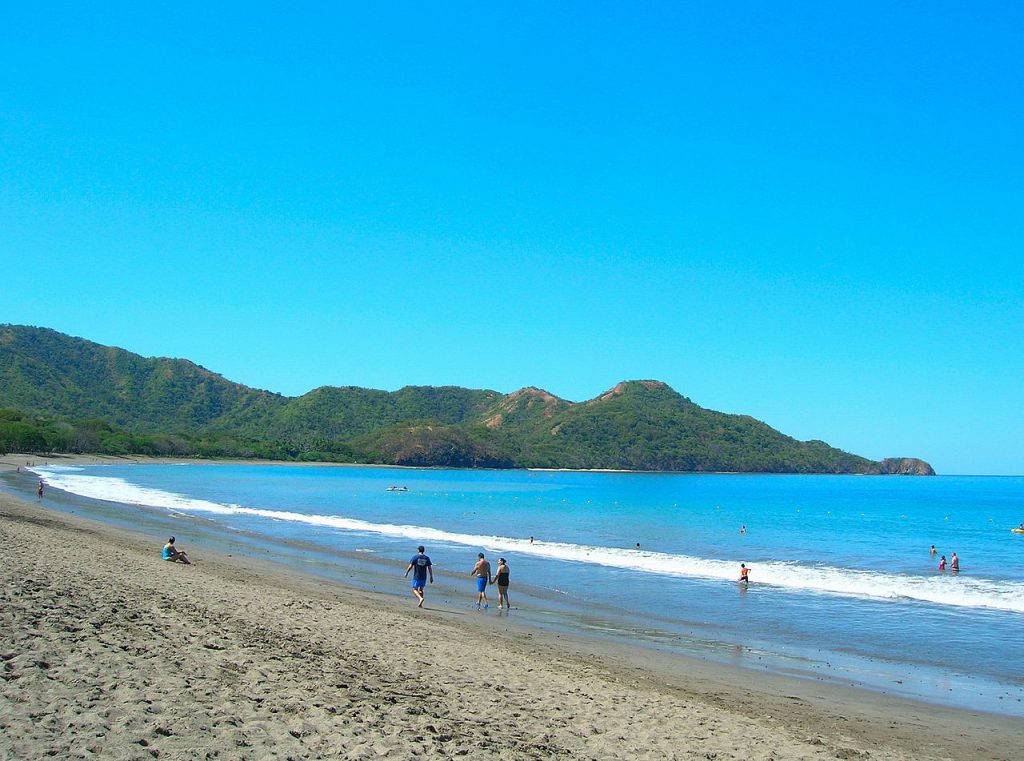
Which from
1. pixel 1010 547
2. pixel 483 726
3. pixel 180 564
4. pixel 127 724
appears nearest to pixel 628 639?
pixel 483 726

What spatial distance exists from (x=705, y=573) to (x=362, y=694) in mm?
21600

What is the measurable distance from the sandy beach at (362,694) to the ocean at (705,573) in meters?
2.36

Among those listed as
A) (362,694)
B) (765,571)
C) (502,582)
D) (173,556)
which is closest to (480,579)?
(502,582)

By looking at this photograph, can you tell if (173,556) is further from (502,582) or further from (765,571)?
(765,571)

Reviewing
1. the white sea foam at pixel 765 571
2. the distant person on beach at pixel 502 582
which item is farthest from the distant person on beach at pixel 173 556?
the white sea foam at pixel 765 571

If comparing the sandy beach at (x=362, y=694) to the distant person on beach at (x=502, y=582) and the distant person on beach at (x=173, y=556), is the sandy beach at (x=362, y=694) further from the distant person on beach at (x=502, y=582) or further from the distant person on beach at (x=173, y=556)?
the distant person on beach at (x=173, y=556)

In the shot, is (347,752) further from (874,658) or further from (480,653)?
(874,658)

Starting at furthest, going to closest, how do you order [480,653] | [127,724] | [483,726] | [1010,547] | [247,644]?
[1010,547] < [480,653] < [247,644] < [483,726] < [127,724]

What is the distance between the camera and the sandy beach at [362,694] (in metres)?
7.19

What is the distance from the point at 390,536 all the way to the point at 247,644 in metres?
27.6

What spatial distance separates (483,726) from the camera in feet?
27.5

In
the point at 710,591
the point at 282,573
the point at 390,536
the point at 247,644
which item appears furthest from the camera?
the point at 390,536

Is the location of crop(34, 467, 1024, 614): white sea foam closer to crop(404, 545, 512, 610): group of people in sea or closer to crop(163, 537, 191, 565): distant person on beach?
crop(404, 545, 512, 610): group of people in sea

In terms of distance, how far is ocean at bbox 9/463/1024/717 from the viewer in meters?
15.4
